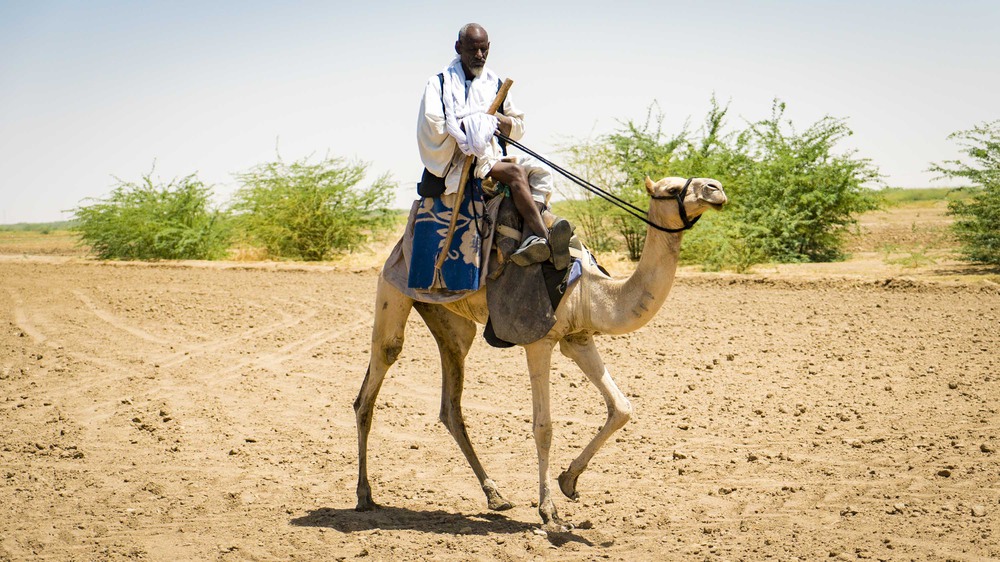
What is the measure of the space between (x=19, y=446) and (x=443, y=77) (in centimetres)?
506

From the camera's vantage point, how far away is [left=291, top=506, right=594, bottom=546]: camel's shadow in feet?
19.7

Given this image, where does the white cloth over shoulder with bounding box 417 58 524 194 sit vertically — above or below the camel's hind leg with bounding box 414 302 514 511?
above

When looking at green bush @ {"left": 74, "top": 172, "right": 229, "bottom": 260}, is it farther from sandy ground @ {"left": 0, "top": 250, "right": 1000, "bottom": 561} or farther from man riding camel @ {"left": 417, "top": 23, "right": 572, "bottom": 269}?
man riding camel @ {"left": 417, "top": 23, "right": 572, "bottom": 269}

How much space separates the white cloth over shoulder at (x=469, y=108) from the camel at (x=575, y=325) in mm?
1016

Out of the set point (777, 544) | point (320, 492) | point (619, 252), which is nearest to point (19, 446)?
point (320, 492)

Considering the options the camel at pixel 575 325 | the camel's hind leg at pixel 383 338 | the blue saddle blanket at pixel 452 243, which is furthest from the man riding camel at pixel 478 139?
the camel's hind leg at pixel 383 338

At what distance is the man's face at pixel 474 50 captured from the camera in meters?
6.00

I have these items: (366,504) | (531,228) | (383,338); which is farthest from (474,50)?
(366,504)

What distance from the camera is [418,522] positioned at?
6.27 metres

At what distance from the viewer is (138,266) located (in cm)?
2631

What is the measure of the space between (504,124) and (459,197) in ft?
1.89

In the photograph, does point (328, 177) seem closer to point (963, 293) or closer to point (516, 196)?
point (963, 293)

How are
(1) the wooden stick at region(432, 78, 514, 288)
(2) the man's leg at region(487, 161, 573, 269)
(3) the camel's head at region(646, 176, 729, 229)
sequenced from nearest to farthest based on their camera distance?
1. (3) the camel's head at region(646, 176, 729, 229)
2. (2) the man's leg at region(487, 161, 573, 269)
3. (1) the wooden stick at region(432, 78, 514, 288)

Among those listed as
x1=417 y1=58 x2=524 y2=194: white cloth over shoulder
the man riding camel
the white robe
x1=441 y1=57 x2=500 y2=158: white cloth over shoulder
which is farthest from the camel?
x1=441 y1=57 x2=500 y2=158: white cloth over shoulder
